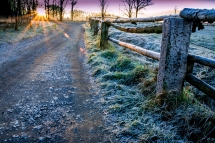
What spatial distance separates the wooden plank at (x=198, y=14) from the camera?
2232 millimetres

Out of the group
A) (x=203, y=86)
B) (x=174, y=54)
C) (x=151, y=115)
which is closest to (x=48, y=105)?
(x=151, y=115)

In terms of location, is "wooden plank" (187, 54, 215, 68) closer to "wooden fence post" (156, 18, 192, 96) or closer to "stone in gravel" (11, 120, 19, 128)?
"wooden fence post" (156, 18, 192, 96)

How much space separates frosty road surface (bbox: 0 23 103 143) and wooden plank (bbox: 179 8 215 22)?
76.2 inches

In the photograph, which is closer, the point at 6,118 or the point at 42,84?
the point at 6,118

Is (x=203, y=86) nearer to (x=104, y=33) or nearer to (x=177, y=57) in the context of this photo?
(x=177, y=57)

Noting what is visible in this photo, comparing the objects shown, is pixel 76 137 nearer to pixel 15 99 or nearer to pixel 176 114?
pixel 176 114

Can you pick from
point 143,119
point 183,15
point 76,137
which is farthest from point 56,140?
A: point 183,15

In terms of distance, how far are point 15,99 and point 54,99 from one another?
717 mm

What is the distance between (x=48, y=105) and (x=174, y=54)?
2289 mm

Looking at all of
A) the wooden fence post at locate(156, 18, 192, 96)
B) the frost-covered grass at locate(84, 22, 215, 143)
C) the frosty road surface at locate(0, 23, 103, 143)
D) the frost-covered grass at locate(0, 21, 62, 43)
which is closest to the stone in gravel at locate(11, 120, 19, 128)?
the frosty road surface at locate(0, 23, 103, 143)

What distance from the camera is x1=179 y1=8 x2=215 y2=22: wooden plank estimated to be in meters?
2.23

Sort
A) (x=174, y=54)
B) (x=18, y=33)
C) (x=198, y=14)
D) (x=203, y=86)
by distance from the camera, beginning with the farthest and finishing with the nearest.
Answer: (x=18, y=33) → (x=174, y=54) → (x=203, y=86) → (x=198, y=14)

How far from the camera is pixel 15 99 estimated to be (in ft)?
12.0

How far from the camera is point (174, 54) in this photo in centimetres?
278
